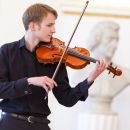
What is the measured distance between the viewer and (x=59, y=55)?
68.6 inches

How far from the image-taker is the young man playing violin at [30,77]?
164 cm

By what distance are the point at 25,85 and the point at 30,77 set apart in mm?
105

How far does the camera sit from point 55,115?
131 inches

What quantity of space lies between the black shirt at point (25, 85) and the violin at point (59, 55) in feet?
0.10

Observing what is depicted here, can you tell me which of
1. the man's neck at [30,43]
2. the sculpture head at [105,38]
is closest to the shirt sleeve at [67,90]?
the man's neck at [30,43]

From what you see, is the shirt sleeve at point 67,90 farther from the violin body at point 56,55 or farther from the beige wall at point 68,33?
the beige wall at point 68,33

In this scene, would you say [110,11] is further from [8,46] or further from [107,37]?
[8,46]

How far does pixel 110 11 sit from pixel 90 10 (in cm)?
16

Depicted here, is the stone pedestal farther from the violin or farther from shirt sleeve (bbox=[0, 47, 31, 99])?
shirt sleeve (bbox=[0, 47, 31, 99])

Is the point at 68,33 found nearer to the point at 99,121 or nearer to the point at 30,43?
the point at 99,121

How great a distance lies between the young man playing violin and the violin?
0.10 feet

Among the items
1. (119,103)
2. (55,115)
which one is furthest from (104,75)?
(55,115)

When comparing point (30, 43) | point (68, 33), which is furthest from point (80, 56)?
point (68, 33)

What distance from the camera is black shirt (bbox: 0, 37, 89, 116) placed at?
1606 mm
